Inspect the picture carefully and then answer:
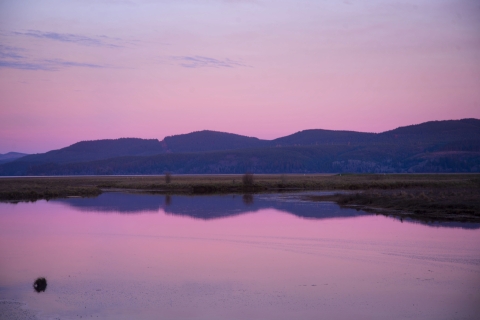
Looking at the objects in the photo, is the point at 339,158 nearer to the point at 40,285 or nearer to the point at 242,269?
the point at 242,269

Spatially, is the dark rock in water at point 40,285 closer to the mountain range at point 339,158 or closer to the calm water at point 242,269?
the calm water at point 242,269

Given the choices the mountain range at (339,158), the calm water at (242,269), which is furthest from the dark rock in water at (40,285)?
the mountain range at (339,158)

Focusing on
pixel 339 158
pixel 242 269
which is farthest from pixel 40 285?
pixel 339 158

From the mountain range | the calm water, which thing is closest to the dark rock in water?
the calm water

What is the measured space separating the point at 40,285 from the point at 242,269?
189 inches

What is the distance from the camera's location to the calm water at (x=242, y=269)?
1034 cm

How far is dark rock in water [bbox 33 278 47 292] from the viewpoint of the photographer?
11.8 meters

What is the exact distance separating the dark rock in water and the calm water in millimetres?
196

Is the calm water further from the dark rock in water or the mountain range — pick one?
the mountain range

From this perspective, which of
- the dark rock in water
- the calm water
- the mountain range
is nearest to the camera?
the calm water

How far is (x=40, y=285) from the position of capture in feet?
39.1

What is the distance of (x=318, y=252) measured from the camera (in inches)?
656

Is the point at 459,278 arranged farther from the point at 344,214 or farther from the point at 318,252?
the point at 344,214

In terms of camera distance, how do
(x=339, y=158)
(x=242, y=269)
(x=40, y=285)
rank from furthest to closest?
(x=339, y=158) → (x=242, y=269) → (x=40, y=285)
